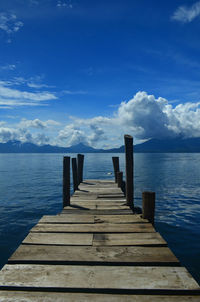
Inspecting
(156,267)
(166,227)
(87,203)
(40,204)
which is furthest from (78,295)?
(40,204)

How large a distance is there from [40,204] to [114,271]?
16.6 m

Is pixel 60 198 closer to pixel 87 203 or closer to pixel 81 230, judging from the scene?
pixel 87 203

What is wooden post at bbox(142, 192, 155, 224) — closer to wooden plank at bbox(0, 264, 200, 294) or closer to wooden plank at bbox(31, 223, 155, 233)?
wooden plank at bbox(31, 223, 155, 233)

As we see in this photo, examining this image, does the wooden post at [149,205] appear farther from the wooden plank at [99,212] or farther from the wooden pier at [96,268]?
the wooden plank at [99,212]

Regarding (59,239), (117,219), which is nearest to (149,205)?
(117,219)

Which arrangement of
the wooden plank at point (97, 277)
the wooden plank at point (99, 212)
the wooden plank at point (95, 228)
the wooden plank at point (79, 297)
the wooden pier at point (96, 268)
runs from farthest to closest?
the wooden plank at point (99, 212) → the wooden plank at point (95, 228) → the wooden plank at point (97, 277) → the wooden pier at point (96, 268) → the wooden plank at point (79, 297)

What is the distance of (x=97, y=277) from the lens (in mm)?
3646

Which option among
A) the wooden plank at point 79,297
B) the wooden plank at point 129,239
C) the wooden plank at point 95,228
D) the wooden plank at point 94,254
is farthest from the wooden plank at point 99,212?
the wooden plank at point 79,297

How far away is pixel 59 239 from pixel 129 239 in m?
1.81

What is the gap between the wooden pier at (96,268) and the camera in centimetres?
328

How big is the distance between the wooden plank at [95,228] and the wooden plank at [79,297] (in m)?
2.64

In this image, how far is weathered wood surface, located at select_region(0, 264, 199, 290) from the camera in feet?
11.2

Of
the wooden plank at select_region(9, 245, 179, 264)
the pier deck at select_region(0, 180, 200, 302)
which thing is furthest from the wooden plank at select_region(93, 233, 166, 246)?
the wooden plank at select_region(9, 245, 179, 264)

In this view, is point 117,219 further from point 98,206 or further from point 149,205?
point 98,206
